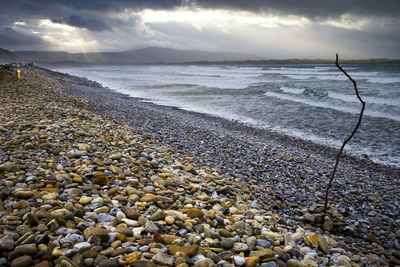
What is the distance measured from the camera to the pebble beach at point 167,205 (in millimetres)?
2482

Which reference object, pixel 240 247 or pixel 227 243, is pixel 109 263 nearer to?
pixel 227 243

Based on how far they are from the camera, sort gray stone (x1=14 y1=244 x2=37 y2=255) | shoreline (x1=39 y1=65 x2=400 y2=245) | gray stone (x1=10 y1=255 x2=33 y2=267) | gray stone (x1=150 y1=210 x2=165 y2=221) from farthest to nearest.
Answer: shoreline (x1=39 y1=65 x2=400 y2=245) → gray stone (x1=150 y1=210 x2=165 y2=221) → gray stone (x1=14 y1=244 x2=37 y2=255) → gray stone (x1=10 y1=255 x2=33 y2=267)

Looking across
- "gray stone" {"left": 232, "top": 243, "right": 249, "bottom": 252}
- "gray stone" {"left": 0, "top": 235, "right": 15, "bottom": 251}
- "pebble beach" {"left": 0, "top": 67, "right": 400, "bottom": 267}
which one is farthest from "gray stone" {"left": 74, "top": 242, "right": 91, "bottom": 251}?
"gray stone" {"left": 232, "top": 243, "right": 249, "bottom": 252}

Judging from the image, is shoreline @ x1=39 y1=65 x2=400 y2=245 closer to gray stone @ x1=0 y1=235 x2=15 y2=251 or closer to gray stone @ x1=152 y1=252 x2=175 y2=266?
gray stone @ x1=152 y1=252 x2=175 y2=266

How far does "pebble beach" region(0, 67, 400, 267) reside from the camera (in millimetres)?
2482

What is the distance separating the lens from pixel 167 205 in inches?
141

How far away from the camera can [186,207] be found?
3.64m

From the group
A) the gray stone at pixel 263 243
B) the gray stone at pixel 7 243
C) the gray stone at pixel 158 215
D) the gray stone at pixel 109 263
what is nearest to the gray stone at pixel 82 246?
the gray stone at pixel 109 263

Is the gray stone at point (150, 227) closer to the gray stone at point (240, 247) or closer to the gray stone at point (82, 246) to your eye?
the gray stone at point (82, 246)

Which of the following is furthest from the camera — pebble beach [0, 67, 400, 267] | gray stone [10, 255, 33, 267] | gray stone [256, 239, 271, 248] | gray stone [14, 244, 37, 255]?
gray stone [256, 239, 271, 248]

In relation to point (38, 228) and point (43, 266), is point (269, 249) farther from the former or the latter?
point (38, 228)

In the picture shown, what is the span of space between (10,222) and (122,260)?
130cm

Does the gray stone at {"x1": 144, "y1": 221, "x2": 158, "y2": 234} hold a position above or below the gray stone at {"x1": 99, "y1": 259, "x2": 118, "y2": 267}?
below

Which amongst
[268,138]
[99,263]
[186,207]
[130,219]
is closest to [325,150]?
[268,138]
